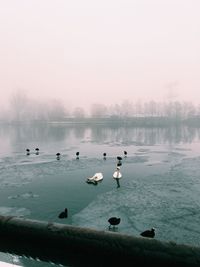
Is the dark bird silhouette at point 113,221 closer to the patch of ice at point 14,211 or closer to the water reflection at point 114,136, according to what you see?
the patch of ice at point 14,211

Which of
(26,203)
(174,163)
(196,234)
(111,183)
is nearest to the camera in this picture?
(196,234)

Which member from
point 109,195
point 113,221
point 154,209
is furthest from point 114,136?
point 113,221

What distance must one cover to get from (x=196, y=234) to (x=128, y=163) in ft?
77.9

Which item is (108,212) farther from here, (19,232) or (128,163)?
(128,163)

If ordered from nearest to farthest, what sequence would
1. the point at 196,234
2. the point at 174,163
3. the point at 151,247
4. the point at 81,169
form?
the point at 151,247 < the point at 196,234 < the point at 81,169 < the point at 174,163

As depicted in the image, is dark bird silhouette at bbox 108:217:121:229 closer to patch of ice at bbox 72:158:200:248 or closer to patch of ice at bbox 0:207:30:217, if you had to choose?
patch of ice at bbox 72:158:200:248

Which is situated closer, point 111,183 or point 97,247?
point 97,247

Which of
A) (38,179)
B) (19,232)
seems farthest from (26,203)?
(19,232)

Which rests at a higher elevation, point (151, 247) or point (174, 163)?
point (151, 247)

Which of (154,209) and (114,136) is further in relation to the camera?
(114,136)

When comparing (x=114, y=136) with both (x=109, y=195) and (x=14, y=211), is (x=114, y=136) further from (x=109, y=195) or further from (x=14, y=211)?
(x=14, y=211)

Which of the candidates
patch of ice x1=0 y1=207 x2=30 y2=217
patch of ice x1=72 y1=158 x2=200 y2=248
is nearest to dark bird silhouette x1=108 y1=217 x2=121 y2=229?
patch of ice x1=72 y1=158 x2=200 y2=248

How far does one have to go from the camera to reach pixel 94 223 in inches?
645

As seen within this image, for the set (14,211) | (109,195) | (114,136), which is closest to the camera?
(14,211)
